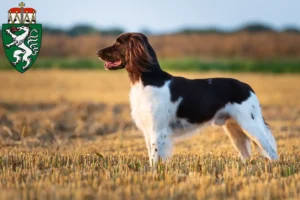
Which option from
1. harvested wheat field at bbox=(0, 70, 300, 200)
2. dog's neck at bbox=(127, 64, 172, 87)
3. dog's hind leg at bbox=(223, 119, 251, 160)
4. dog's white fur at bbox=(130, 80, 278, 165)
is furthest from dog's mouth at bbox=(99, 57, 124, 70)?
dog's hind leg at bbox=(223, 119, 251, 160)

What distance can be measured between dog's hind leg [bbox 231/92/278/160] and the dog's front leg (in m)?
1.38

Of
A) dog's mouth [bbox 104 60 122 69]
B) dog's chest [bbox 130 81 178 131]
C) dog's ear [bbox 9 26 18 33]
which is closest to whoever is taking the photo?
dog's chest [bbox 130 81 178 131]

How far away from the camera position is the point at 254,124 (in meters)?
9.28

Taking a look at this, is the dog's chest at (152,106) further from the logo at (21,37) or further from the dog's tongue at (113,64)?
the logo at (21,37)

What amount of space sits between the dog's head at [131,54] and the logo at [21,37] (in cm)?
179

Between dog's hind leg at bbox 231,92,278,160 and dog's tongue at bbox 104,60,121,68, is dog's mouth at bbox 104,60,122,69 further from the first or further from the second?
dog's hind leg at bbox 231,92,278,160

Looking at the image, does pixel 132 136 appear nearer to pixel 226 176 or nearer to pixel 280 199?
pixel 226 176

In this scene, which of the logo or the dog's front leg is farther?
the logo

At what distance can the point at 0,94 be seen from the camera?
25.1 metres

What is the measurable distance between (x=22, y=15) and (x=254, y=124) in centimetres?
466

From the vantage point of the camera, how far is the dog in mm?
8555

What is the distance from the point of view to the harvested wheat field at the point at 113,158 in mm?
6316

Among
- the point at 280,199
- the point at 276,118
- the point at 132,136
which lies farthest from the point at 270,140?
the point at 276,118

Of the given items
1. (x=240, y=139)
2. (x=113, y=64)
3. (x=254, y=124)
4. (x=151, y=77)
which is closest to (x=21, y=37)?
(x=113, y=64)
